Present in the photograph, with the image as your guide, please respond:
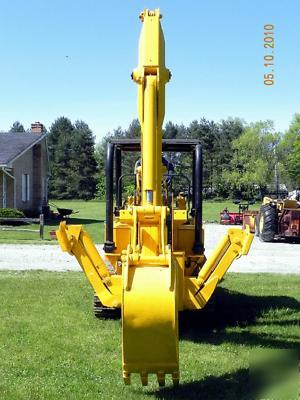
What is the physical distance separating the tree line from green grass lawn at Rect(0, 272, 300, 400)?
169 ft

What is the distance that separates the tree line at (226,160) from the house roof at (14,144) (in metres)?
28.8

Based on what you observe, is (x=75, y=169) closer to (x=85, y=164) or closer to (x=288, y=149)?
(x=85, y=164)

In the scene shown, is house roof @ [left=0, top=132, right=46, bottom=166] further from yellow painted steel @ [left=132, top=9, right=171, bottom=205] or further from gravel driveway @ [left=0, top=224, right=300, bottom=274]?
yellow painted steel @ [left=132, top=9, right=171, bottom=205]

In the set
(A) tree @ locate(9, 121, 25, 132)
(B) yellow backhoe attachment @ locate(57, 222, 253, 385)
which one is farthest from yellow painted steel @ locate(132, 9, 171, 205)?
(A) tree @ locate(9, 121, 25, 132)

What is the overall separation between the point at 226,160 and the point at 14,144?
44616 millimetres

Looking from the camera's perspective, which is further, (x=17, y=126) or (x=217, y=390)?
(x=17, y=126)

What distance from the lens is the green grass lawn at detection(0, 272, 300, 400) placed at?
Result: 5.66m

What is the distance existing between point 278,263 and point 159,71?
10.3 metres

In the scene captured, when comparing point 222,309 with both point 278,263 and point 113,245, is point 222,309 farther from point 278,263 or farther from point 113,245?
point 278,263

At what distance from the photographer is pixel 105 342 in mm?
7223

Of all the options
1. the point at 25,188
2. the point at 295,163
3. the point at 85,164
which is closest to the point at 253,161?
the point at 295,163

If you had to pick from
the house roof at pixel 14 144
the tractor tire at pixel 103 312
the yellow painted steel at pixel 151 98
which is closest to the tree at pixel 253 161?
the house roof at pixel 14 144

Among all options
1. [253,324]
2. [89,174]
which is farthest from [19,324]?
[89,174]

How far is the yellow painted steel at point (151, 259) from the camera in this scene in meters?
4.72
